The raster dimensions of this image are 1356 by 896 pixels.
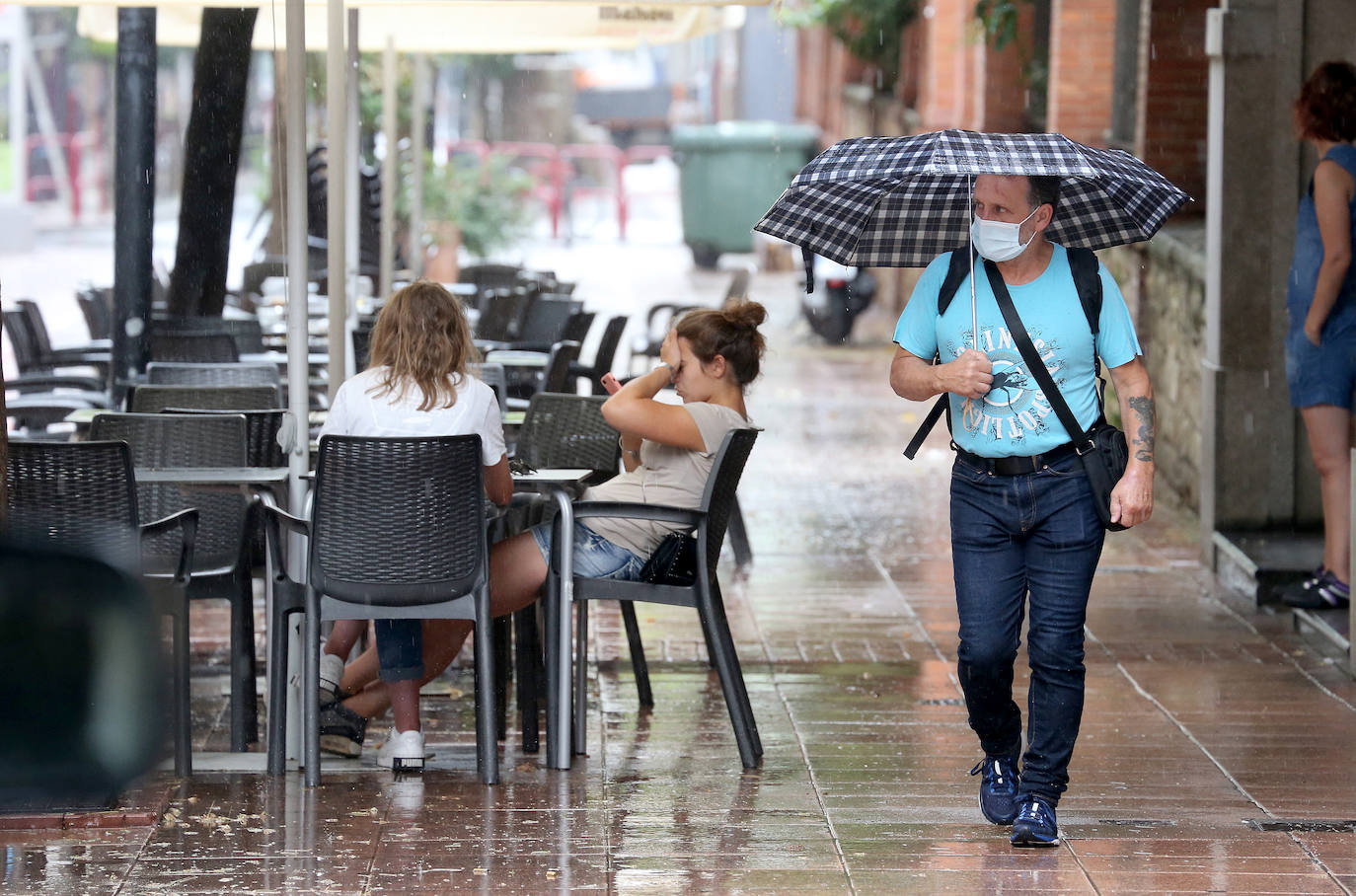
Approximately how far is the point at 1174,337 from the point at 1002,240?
620 centimetres

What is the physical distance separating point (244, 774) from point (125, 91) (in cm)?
485

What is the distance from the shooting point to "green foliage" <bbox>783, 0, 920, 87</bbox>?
67.1 ft

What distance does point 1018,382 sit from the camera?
4773mm

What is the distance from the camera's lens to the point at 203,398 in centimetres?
703

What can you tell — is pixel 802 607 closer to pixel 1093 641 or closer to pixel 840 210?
pixel 1093 641

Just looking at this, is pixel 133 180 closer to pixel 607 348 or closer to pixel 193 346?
pixel 193 346

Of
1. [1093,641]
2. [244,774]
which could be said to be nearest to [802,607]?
[1093,641]

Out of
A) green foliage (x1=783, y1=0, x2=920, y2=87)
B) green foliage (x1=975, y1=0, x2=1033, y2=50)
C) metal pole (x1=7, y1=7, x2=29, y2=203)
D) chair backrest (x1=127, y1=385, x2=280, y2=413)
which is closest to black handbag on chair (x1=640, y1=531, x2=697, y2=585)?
chair backrest (x1=127, y1=385, x2=280, y2=413)

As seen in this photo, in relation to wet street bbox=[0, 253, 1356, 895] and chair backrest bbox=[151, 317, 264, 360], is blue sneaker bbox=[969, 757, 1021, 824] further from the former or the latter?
chair backrest bbox=[151, 317, 264, 360]

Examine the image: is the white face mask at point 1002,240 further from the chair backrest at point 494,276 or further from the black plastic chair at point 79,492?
the chair backrest at point 494,276

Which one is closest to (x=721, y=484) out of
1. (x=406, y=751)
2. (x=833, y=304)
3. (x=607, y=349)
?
(x=406, y=751)

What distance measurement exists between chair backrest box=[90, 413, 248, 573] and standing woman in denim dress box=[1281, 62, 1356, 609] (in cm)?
372

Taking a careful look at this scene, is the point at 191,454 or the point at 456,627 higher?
the point at 191,454

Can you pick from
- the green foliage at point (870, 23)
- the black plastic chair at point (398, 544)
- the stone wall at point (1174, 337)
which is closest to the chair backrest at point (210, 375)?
the black plastic chair at point (398, 544)
